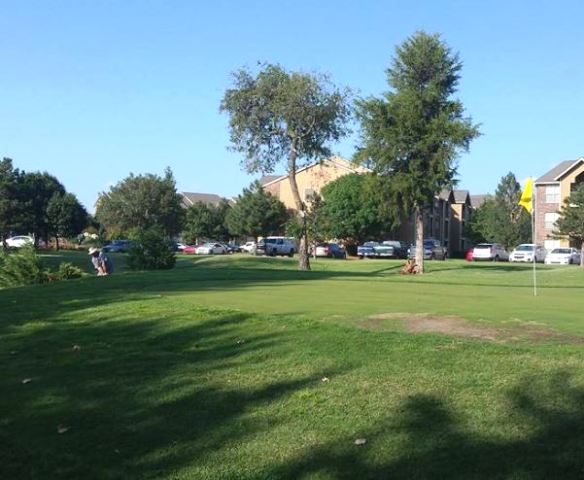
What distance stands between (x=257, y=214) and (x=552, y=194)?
35.1m

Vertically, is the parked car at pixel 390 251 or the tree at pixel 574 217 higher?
the tree at pixel 574 217

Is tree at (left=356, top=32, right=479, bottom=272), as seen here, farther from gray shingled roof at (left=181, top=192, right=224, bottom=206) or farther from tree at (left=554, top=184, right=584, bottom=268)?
gray shingled roof at (left=181, top=192, right=224, bottom=206)

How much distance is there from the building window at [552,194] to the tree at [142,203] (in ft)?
144

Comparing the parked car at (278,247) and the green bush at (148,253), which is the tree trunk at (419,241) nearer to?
the green bush at (148,253)

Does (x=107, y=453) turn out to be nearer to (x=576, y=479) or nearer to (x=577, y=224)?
(x=576, y=479)

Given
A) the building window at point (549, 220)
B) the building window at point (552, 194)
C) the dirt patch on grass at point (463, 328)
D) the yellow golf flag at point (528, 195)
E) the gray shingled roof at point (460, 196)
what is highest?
the gray shingled roof at point (460, 196)

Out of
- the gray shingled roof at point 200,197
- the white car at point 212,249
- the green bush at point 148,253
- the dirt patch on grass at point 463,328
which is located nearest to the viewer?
the dirt patch on grass at point 463,328

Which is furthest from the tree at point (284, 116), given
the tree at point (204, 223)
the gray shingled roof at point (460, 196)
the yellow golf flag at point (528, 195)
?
the gray shingled roof at point (460, 196)

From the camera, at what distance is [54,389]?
739 centimetres

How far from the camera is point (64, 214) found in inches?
2953

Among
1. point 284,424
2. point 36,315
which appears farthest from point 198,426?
point 36,315

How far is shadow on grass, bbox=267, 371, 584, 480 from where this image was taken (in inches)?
195

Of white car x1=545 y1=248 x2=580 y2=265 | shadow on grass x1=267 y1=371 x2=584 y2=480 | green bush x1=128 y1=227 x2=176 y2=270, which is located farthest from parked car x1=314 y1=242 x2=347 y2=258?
shadow on grass x1=267 y1=371 x2=584 y2=480

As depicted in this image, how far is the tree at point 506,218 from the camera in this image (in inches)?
3489
